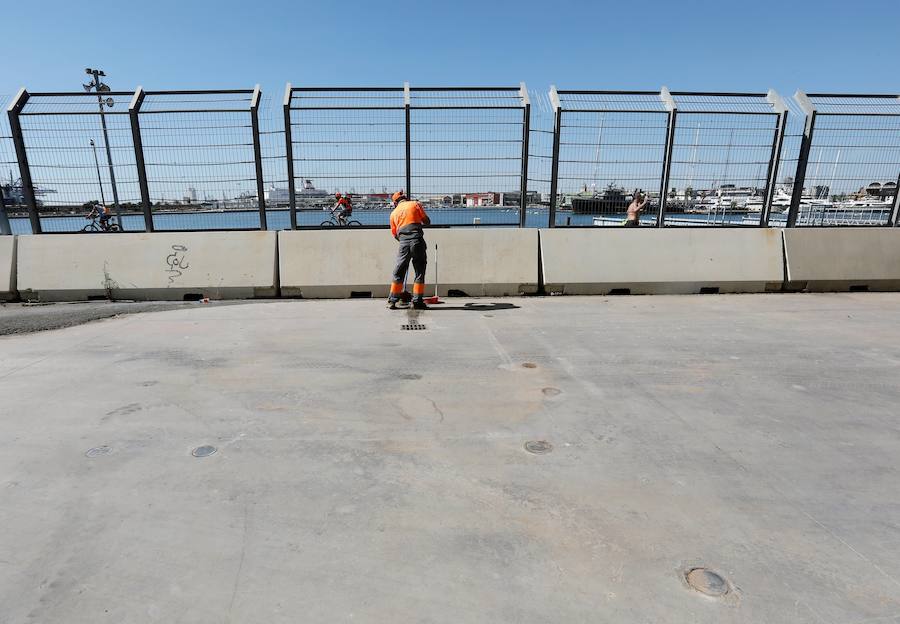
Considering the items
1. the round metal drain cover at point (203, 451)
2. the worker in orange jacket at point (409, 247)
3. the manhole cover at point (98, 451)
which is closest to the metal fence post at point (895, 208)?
the worker in orange jacket at point (409, 247)

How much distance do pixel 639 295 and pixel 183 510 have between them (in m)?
7.25

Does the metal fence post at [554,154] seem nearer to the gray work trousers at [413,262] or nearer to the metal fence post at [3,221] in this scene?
the gray work trousers at [413,262]

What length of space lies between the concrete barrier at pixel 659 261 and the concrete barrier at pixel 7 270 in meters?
8.18

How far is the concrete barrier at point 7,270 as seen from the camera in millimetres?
7234

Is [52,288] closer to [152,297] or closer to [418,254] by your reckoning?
[152,297]

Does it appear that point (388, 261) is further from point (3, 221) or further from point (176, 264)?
point (3, 221)

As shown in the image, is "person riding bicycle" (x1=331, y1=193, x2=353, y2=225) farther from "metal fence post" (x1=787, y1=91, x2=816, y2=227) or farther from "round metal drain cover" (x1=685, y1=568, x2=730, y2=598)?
"metal fence post" (x1=787, y1=91, x2=816, y2=227)

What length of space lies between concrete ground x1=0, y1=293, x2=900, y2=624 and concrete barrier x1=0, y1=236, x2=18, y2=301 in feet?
10.8

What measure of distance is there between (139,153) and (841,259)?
11728mm

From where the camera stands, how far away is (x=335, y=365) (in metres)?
4.45

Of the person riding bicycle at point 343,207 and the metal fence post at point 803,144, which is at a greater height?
the metal fence post at point 803,144

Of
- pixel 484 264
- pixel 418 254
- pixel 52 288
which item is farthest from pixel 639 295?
pixel 52 288

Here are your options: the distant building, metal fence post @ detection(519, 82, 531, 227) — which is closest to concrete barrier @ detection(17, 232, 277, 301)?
the distant building

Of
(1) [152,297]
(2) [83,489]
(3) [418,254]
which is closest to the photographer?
(2) [83,489]
